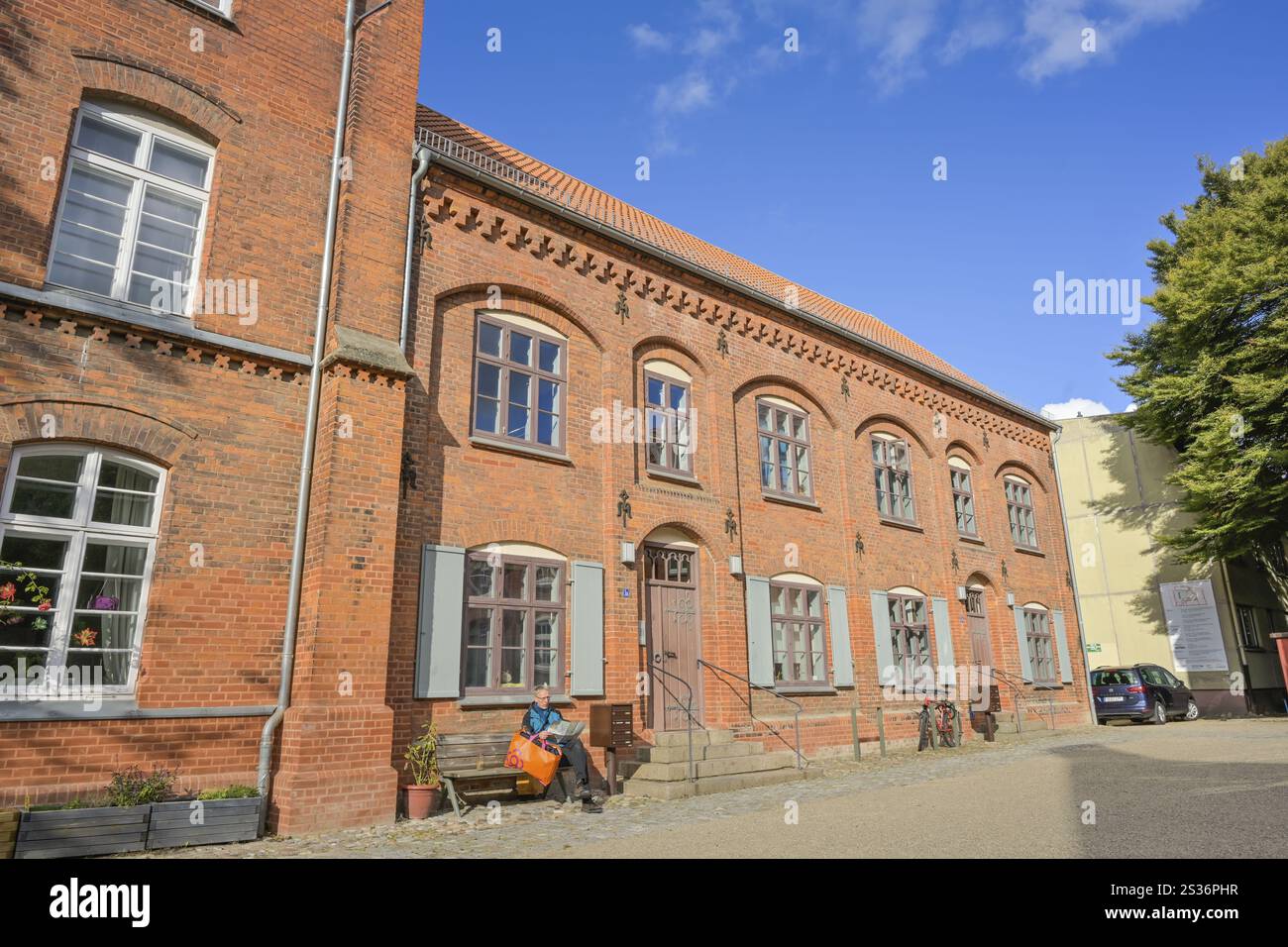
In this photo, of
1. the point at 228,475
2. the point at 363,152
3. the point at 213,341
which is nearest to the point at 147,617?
the point at 228,475

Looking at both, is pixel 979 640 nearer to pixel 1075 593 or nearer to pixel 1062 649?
pixel 1062 649

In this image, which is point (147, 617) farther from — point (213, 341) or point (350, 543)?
point (213, 341)

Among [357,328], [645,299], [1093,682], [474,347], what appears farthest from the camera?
[1093,682]

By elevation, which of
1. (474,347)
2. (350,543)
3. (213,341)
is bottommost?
(350,543)

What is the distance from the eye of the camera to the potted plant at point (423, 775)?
857 cm

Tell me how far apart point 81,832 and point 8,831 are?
0.49m

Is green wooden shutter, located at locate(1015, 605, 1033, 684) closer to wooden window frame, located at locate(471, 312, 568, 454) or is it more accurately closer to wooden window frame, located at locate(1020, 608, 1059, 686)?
wooden window frame, located at locate(1020, 608, 1059, 686)

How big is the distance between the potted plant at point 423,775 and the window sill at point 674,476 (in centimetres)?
510

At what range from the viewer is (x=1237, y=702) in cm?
2359

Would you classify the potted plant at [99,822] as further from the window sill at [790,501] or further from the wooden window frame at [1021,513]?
the wooden window frame at [1021,513]

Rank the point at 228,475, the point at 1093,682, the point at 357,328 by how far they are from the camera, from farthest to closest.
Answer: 1. the point at 1093,682
2. the point at 357,328
3. the point at 228,475

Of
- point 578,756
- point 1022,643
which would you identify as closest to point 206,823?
point 578,756

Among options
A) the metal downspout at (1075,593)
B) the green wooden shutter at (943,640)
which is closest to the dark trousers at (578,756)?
the green wooden shutter at (943,640)

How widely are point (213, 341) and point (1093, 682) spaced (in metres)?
22.4
